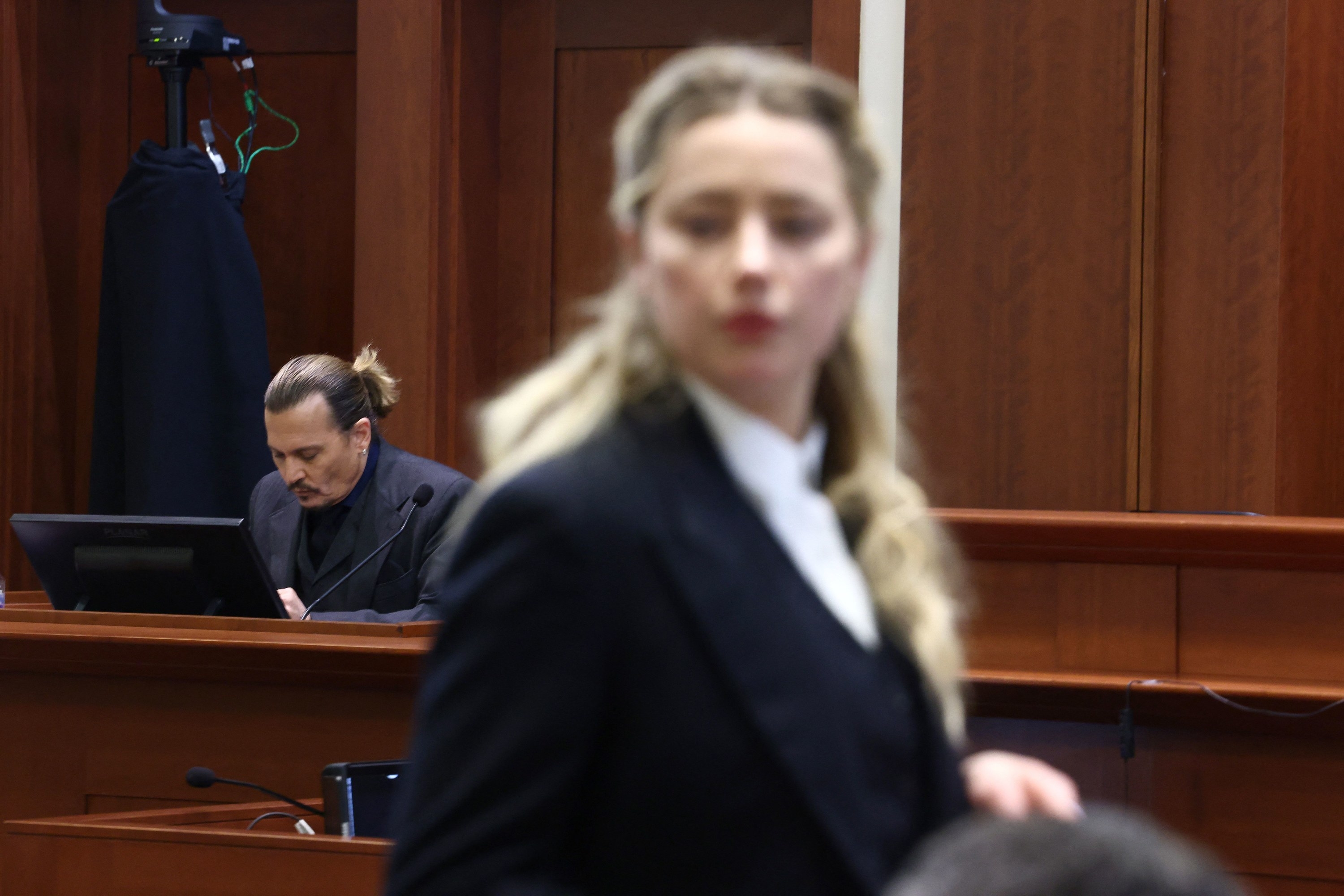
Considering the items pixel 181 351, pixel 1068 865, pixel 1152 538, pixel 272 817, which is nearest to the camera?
pixel 1068 865

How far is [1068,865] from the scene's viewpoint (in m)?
0.48

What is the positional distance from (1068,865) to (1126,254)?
10.5 feet

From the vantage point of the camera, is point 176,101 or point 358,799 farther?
point 176,101

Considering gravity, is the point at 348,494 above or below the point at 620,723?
below

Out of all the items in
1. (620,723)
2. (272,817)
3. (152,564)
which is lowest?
(272,817)

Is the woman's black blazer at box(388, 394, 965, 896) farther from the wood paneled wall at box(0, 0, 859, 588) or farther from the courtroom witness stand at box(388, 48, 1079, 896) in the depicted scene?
the wood paneled wall at box(0, 0, 859, 588)

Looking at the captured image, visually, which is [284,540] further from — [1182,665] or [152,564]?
[1182,665]

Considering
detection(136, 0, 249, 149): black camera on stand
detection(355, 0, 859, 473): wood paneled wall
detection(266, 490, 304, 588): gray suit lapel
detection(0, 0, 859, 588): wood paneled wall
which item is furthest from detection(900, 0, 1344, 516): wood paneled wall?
detection(136, 0, 249, 149): black camera on stand

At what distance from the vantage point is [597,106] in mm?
4371

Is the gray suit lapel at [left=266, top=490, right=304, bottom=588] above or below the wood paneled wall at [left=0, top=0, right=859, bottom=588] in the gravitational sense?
below

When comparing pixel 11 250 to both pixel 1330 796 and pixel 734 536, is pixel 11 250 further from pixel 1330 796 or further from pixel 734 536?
pixel 734 536

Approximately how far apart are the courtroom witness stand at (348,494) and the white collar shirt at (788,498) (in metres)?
2.66

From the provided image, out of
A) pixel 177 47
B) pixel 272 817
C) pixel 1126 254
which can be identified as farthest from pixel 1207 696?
pixel 177 47

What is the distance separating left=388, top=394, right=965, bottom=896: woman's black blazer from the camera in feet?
2.10
